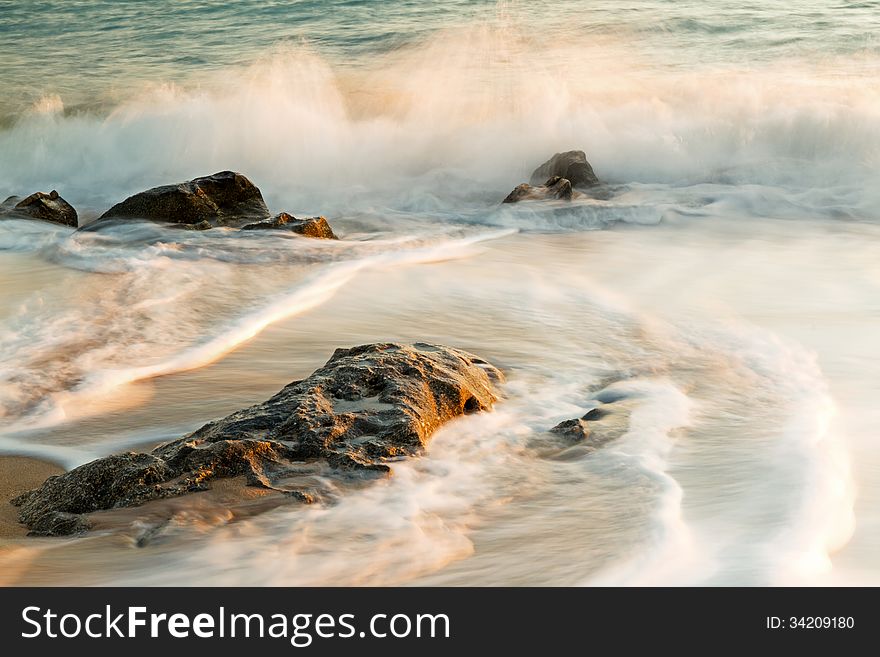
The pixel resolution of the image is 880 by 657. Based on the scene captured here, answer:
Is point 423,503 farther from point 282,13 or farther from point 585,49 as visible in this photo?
point 282,13

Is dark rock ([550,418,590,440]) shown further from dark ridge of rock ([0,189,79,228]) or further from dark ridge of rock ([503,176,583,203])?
dark ridge of rock ([0,189,79,228])

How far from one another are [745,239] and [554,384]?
170 inches

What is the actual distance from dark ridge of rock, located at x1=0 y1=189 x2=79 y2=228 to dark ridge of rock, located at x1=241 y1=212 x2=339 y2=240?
77.6 inches

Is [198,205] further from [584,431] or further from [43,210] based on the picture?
[584,431]

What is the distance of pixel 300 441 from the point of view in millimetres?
3242

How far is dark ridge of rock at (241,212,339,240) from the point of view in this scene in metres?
7.56

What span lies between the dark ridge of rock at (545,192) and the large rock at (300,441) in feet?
18.5

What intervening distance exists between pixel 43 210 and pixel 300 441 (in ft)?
20.7

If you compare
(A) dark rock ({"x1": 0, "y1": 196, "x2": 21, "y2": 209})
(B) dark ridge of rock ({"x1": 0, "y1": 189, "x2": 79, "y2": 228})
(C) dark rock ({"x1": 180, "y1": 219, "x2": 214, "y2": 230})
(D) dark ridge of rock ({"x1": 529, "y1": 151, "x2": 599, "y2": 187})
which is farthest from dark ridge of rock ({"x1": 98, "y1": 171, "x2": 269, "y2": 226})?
(D) dark ridge of rock ({"x1": 529, "y1": 151, "x2": 599, "y2": 187})

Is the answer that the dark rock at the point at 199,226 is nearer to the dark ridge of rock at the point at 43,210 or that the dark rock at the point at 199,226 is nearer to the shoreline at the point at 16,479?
the dark ridge of rock at the point at 43,210

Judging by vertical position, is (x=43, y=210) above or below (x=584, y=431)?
below

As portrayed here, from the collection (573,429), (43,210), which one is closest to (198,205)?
(43,210)

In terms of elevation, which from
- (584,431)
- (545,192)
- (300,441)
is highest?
(300,441)

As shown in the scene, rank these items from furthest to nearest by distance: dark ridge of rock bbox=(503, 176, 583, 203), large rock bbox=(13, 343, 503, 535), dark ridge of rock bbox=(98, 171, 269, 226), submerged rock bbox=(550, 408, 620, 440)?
dark ridge of rock bbox=(503, 176, 583, 203)
dark ridge of rock bbox=(98, 171, 269, 226)
submerged rock bbox=(550, 408, 620, 440)
large rock bbox=(13, 343, 503, 535)
